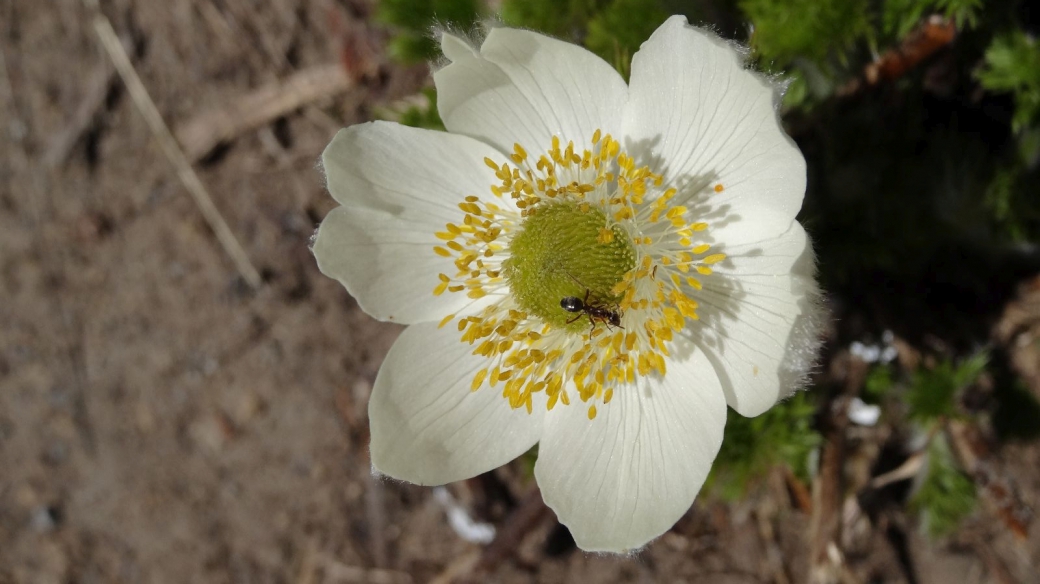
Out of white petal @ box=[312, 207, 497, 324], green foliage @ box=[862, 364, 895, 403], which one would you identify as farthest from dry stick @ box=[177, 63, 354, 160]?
green foliage @ box=[862, 364, 895, 403]

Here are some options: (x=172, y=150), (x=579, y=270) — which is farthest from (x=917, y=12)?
(x=172, y=150)

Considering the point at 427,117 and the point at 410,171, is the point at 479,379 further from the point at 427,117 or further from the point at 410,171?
the point at 427,117

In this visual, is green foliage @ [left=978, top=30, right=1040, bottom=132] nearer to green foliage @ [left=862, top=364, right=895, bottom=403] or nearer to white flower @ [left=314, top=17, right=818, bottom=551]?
green foliage @ [left=862, top=364, right=895, bottom=403]

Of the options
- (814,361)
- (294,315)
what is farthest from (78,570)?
(814,361)

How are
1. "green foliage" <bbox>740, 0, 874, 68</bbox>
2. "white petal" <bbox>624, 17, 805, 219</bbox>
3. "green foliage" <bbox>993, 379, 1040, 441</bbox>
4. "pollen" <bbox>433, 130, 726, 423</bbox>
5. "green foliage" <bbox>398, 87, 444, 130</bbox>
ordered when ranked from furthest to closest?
"green foliage" <bbox>993, 379, 1040, 441</bbox> → "green foliage" <bbox>398, 87, 444, 130</bbox> → "green foliage" <bbox>740, 0, 874, 68</bbox> → "pollen" <bbox>433, 130, 726, 423</bbox> → "white petal" <bbox>624, 17, 805, 219</bbox>

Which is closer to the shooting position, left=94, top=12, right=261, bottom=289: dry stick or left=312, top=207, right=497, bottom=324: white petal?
left=312, top=207, right=497, bottom=324: white petal

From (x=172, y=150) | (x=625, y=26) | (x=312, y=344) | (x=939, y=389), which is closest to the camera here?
(x=625, y=26)
